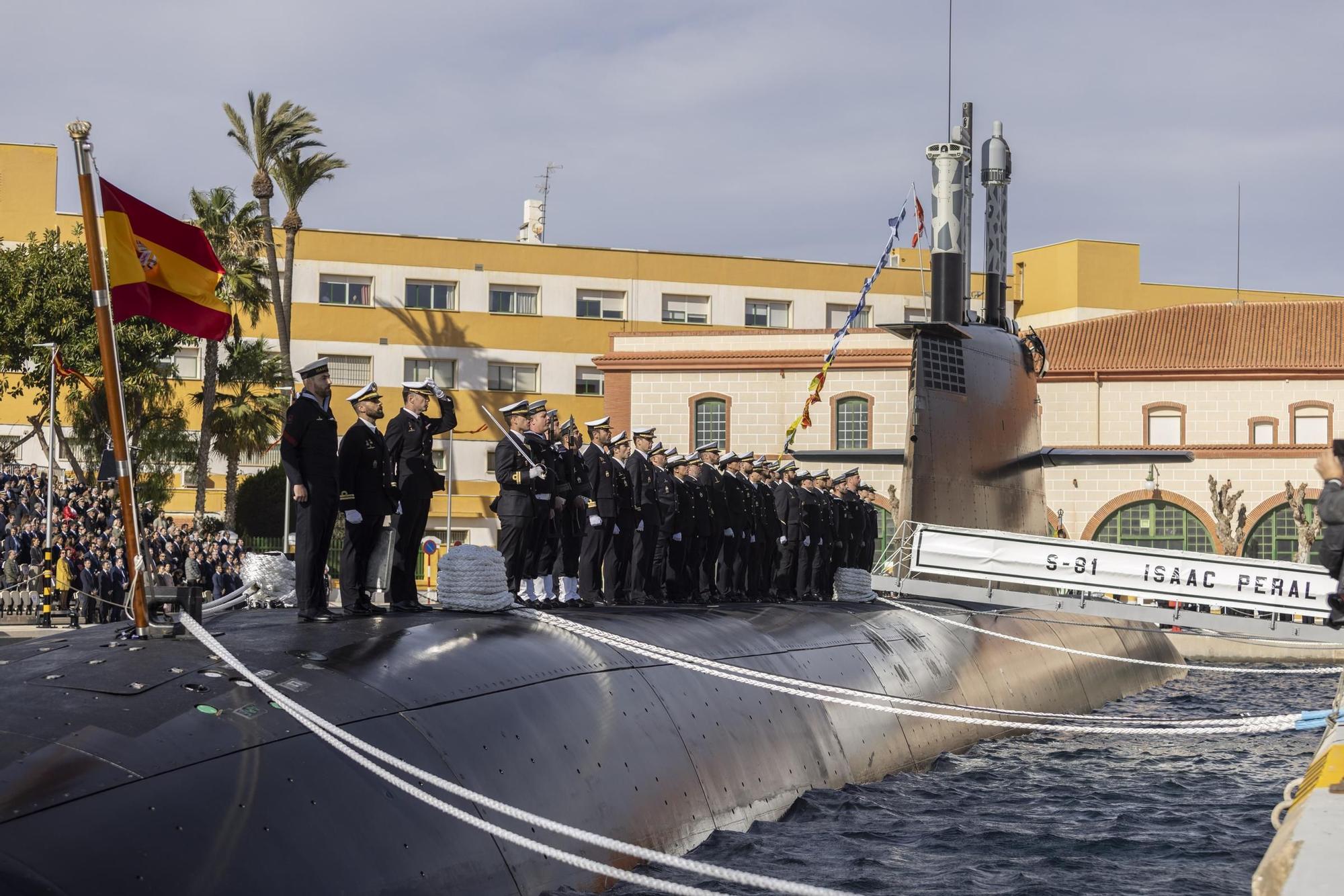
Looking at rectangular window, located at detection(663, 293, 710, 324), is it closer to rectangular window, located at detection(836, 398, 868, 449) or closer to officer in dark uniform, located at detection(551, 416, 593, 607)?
rectangular window, located at detection(836, 398, 868, 449)

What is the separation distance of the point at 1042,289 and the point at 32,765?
59897 mm

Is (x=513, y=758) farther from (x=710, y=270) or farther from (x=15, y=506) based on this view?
(x=710, y=270)

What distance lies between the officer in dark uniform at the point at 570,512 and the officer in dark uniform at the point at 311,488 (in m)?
4.05

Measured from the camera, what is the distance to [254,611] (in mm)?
8805

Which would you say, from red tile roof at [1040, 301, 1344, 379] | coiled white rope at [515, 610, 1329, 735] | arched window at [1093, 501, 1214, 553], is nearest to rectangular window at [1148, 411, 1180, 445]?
red tile roof at [1040, 301, 1344, 379]

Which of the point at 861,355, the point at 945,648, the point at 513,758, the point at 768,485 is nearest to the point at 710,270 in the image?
the point at 861,355

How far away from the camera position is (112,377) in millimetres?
6527

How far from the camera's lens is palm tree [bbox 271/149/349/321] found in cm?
4084

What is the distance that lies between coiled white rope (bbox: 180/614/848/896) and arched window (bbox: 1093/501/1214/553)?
3925cm

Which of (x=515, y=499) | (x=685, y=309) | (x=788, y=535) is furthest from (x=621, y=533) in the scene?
(x=685, y=309)

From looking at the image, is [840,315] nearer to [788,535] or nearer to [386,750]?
[788,535]

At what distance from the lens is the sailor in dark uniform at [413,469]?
961 cm

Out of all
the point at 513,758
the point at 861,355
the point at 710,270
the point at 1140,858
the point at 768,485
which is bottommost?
the point at 1140,858

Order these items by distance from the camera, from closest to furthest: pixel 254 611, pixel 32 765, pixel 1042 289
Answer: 1. pixel 32 765
2. pixel 254 611
3. pixel 1042 289
